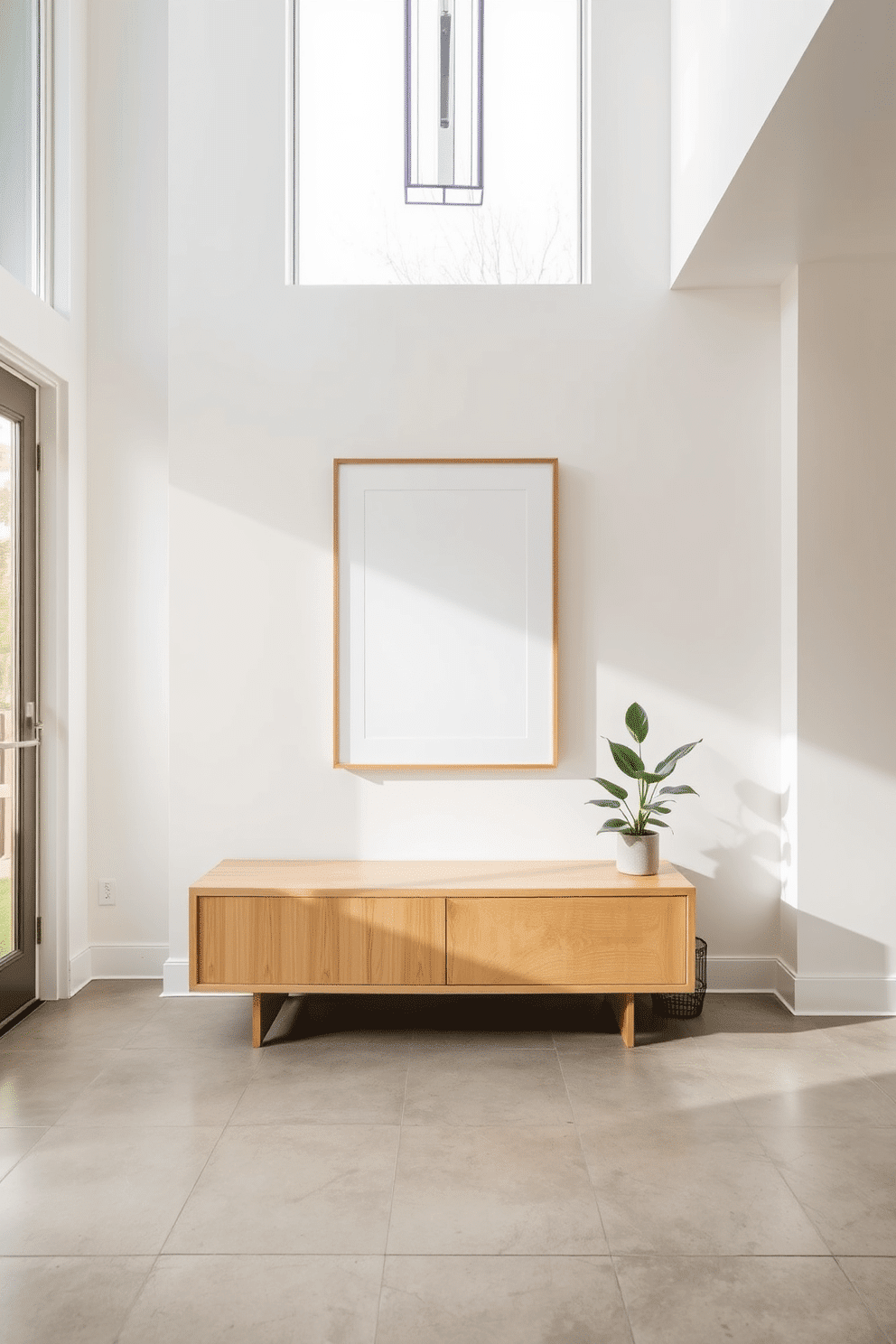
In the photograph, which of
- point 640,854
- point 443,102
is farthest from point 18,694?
point 443,102

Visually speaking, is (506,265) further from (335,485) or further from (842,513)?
(842,513)

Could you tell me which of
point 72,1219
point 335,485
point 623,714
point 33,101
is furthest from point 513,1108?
point 33,101

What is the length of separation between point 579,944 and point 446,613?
1295 millimetres

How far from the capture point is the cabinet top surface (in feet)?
10.9

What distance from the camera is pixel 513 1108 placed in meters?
2.86

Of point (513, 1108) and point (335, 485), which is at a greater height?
point (335, 485)

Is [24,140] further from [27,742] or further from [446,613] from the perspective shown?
[446,613]

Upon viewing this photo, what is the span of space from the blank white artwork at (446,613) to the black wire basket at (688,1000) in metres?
0.91

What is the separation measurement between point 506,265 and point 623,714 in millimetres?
1833

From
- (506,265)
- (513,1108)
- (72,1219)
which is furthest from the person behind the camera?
(506,265)

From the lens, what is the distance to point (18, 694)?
3641 mm

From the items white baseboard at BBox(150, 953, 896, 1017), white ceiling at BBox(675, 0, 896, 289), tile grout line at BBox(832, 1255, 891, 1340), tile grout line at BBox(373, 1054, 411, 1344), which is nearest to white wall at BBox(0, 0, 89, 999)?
white baseboard at BBox(150, 953, 896, 1017)

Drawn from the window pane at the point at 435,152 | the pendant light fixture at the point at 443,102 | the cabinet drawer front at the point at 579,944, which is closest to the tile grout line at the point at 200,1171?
the cabinet drawer front at the point at 579,944

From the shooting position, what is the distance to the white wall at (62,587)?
149 inches
